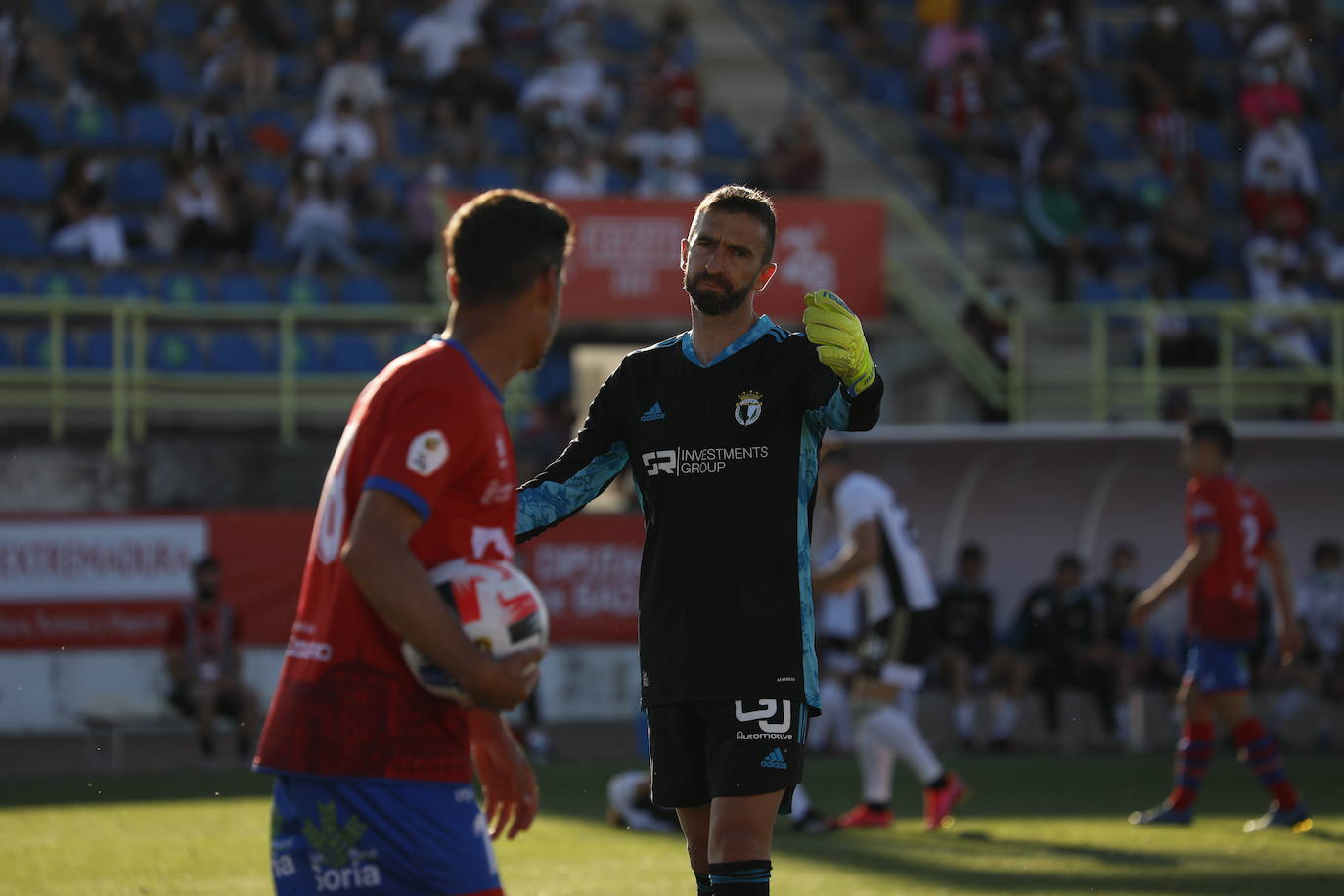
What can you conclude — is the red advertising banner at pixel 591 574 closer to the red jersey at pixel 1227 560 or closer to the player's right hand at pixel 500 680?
the red jersey at pixel 1227 560

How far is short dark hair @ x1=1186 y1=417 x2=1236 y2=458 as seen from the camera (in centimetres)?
1159

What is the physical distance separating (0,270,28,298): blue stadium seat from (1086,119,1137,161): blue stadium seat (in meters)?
13.7

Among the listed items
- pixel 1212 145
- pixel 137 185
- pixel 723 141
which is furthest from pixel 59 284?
pixel 1212 145

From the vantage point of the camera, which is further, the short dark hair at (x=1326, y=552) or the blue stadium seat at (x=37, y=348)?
the short dark hair at (x=1326, y=552)

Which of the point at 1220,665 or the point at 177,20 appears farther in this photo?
the point at 177,20

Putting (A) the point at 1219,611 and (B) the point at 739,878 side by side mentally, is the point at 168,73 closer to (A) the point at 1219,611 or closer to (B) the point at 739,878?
(A) the point at 1219,611

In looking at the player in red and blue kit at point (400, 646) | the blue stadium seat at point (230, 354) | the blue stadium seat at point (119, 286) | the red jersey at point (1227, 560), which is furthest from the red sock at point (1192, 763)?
the blue stadium seat at point (119, 286)

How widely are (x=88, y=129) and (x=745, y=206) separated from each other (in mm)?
16952

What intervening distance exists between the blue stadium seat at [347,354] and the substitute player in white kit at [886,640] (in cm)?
880

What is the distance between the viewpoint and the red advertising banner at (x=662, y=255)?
19844 millimetres

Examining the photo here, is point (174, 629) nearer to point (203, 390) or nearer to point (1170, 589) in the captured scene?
point (203, 390)

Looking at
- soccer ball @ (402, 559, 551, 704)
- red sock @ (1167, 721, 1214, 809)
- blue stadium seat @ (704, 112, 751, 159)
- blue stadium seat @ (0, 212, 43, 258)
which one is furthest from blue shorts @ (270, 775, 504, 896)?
blue stadium seat @ (704, 112, 751, 159)

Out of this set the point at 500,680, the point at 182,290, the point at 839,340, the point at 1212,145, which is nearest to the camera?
the point at 500,680

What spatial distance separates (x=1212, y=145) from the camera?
2631cm
